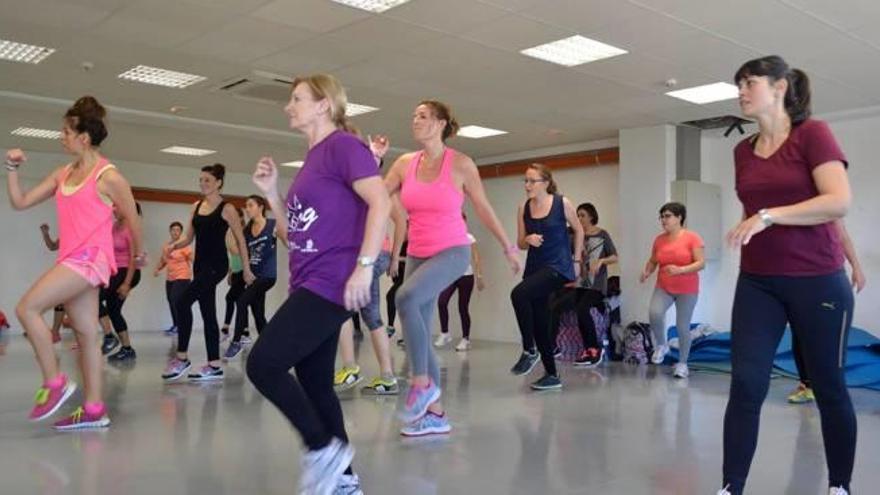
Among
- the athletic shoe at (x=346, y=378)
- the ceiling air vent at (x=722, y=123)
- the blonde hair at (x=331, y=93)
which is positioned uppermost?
the ceiling air vent at (x=722, y=123)

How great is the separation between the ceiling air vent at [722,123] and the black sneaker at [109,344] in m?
6.74

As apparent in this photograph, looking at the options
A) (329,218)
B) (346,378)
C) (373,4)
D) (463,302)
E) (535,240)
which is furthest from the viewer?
(463,302)

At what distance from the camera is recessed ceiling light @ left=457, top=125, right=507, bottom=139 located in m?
9.36

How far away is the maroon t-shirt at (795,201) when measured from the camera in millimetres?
2162

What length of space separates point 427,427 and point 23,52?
5212 mm

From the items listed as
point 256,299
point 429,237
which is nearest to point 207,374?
point 256,299

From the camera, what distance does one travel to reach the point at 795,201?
7.18 ft

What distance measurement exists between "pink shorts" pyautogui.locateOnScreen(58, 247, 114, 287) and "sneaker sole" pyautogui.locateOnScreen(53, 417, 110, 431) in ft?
2.20

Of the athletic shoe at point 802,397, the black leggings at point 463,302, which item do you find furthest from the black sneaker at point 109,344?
the athletic shoe at point 802,397

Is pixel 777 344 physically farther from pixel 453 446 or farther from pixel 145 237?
pixel 145 237

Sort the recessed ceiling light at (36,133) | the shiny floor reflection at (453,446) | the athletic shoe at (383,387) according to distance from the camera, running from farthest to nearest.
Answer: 1. the recessed ceiling light at (36,133)
2. the athletic shoe at (383,387)
3. the shiny floor reflection at (453,446)

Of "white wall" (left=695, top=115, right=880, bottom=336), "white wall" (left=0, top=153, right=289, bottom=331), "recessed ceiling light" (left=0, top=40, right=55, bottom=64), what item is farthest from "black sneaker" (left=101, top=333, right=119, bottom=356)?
"white wall" (left=695, top=115, right=880, bottom=336)

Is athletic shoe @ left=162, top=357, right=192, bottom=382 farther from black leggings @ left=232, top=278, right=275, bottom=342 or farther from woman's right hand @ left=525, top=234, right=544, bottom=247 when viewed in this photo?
woman's right hand @ left=525, top=234, right=544, bottom=247

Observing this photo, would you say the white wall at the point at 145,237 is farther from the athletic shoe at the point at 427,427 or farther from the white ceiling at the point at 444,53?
the athletic shoe at the point at 427,427
